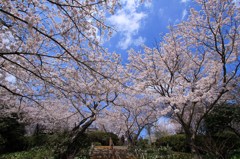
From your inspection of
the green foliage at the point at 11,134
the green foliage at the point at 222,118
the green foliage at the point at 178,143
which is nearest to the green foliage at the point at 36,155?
the green foliage at the point at 11,134

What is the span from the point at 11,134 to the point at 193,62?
45.0 ft

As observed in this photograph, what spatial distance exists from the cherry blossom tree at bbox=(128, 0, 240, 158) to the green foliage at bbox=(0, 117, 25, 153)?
32.4 ft

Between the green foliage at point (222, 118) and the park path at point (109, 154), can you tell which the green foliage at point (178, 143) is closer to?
the green foliage at point (222, 118)

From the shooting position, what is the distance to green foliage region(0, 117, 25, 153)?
1374 centimetres

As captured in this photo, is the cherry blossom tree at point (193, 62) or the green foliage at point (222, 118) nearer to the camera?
the cherry blossom tree at point (193, 62)

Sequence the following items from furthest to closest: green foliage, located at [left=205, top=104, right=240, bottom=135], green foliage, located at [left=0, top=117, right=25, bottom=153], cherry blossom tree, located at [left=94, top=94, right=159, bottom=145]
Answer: cherry blossom tree, located at [left=94, top=94, right=159, bottom=145] < green foliage, located at [left=0, top=117, right=25, bottom=153] < green foliage, located at [left=205, top=104, right=240, bottom=135]

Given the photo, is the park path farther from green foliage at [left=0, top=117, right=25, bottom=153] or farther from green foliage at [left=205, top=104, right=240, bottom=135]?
green foliage at [left=0, top=117, right=25, bottom=153]

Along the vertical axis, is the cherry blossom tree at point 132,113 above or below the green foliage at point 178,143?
above

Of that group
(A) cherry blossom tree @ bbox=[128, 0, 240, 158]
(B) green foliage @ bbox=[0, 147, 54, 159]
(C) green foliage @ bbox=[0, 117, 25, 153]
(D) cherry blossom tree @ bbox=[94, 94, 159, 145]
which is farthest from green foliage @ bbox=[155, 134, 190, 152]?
(C) green foliage @ bbox=[0, 117, 25, 153]

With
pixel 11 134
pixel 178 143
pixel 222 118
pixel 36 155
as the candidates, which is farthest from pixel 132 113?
pixel 11 134

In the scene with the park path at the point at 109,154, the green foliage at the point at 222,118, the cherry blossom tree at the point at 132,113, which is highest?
the cherry blossom tree at the point at 132,113

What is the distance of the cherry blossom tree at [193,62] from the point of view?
7.81 m

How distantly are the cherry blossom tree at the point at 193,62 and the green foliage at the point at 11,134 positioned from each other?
987cm

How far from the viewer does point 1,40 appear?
3996mm
